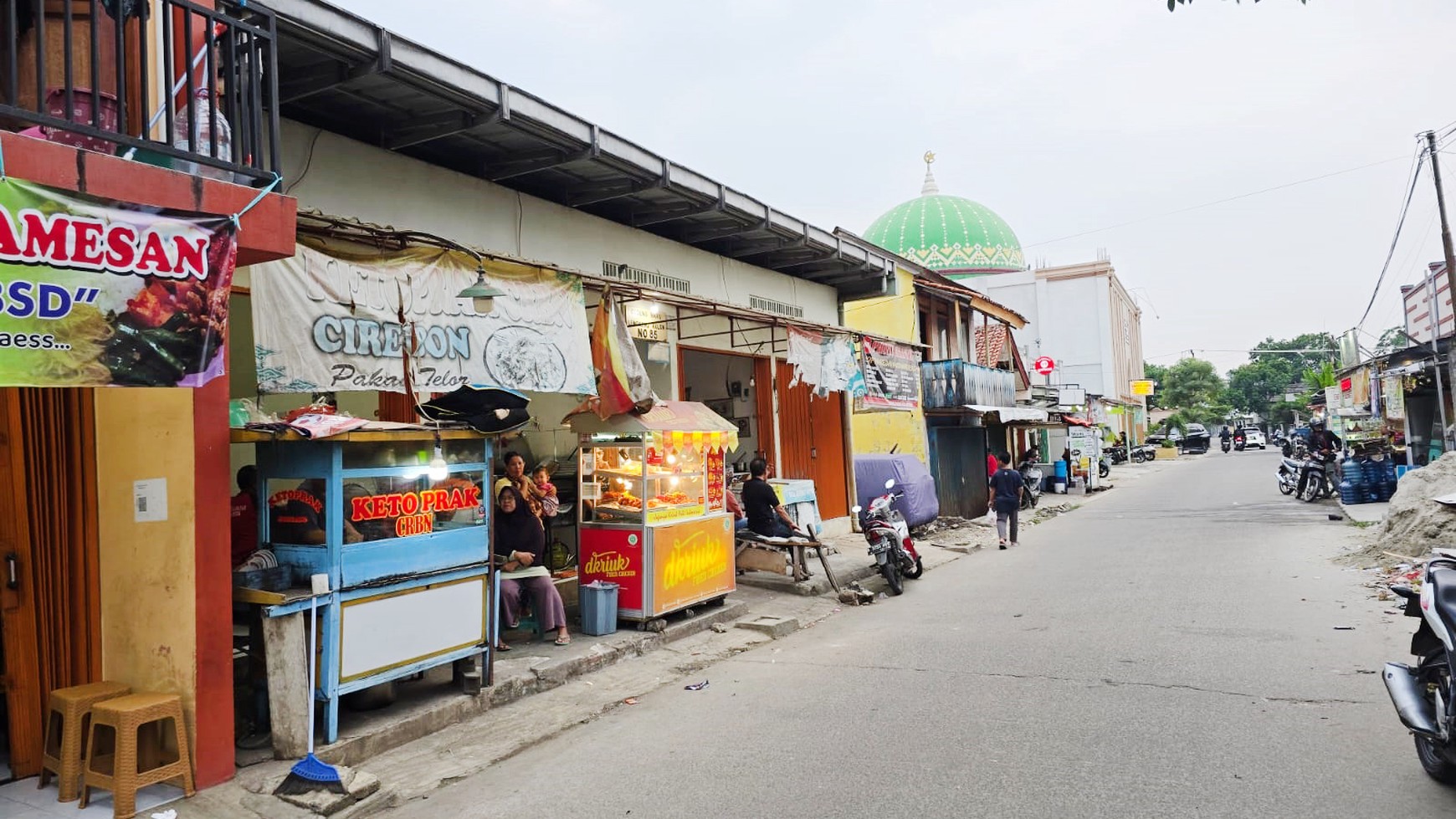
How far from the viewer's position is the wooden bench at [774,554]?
37.6ft

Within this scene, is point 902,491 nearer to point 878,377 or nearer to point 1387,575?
point 878,377

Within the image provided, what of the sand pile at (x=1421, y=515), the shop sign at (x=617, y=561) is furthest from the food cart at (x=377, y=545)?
the sand pile at (x=1421, y=515)

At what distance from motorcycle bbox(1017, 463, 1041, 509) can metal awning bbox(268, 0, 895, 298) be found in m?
14.0

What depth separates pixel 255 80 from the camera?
5215 millimetres

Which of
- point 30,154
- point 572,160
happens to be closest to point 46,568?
point 30,154

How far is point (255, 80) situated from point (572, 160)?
411cm

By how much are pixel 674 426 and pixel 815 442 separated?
7.61 meters

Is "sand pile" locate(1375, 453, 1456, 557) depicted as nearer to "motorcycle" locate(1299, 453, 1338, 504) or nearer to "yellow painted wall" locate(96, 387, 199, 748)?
"motorcycle" locate(1299, 453, 1338, 504)

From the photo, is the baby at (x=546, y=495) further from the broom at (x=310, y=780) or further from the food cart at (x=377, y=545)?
the broom at (x=310, y=780)

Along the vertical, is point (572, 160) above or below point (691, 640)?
above

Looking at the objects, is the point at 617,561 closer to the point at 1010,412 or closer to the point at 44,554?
the point at 44,554

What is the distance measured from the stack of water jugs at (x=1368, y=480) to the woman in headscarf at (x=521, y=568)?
63.9 feet

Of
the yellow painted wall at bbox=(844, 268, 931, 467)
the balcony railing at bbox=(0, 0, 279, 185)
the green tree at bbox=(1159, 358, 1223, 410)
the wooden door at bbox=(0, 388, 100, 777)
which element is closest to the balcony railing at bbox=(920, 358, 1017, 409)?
the yellow painted wall at bbox=(844, 268, 931, 467)

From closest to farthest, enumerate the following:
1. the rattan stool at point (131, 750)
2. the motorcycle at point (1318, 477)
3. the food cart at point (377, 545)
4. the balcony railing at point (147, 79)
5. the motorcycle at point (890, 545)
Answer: the balcony railing at point (147, 79), the rattan stool at point (131, 750), the food cart at point (377, 545), the motorcycle at point (890, 545), the motorcycle at point (1318, 477)
